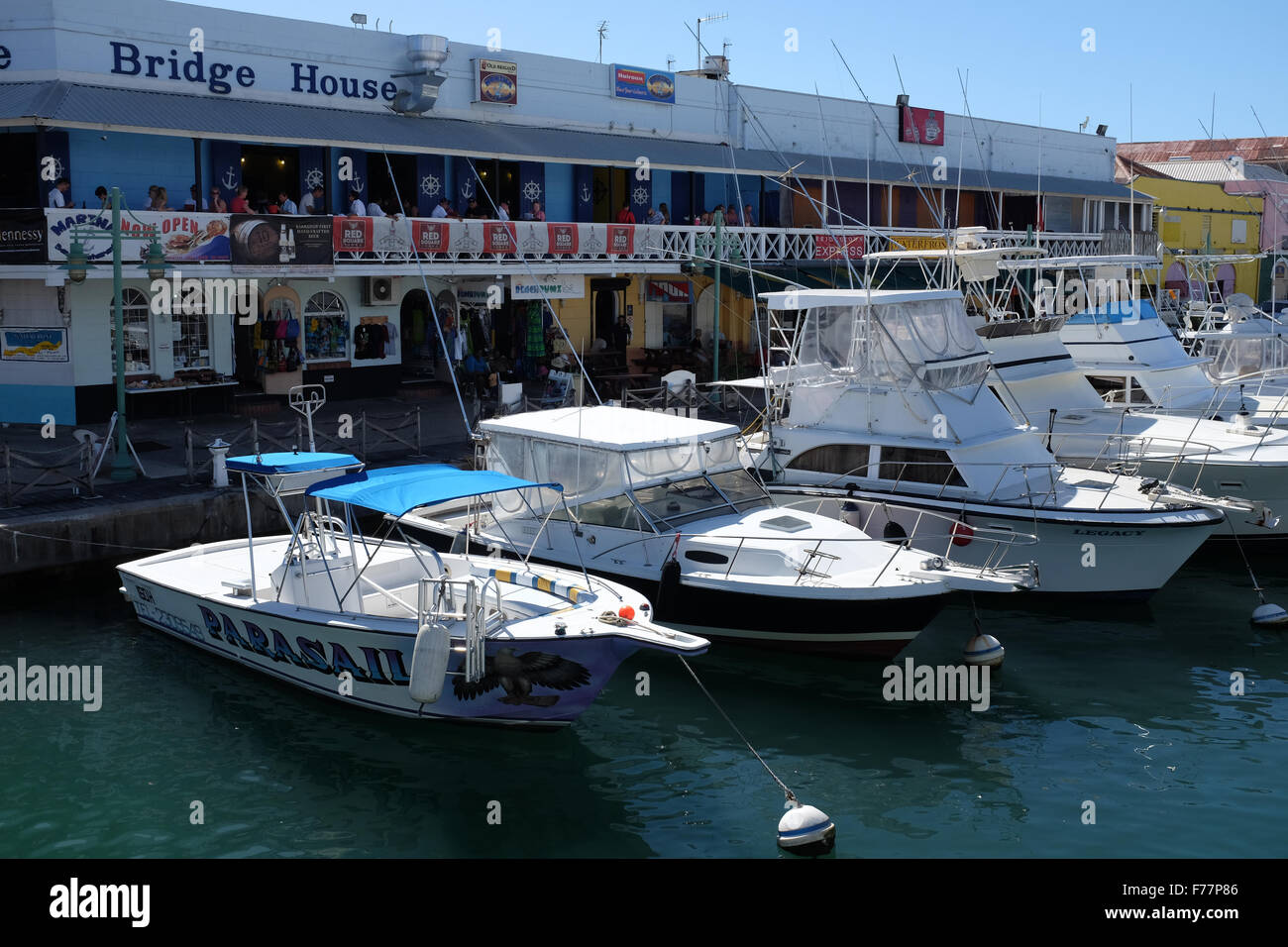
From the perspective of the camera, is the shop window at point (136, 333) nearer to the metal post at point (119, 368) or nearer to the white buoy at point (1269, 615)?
the metal post at point (119, 368)

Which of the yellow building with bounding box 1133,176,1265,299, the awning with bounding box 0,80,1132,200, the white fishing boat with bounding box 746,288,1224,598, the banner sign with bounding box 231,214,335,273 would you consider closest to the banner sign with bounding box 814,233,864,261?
the awning with bounding box 0,80,1132,200

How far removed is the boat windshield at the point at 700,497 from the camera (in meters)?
15.5

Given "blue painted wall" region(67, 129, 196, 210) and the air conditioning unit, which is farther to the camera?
the air conditioning unit

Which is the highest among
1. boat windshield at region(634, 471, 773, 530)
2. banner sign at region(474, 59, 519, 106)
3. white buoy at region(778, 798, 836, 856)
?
banner sign at region(474, 59, 519, 106)

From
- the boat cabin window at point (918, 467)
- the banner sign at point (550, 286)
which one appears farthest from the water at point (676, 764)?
the banner sign at point (550, 286)

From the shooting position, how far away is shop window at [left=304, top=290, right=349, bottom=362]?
2648 centimetres

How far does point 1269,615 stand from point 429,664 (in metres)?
11.2

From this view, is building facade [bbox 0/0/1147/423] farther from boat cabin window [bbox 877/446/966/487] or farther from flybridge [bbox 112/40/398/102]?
boat cabin window [bbox 877/446/966/487]

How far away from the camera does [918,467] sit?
1772 centimetres

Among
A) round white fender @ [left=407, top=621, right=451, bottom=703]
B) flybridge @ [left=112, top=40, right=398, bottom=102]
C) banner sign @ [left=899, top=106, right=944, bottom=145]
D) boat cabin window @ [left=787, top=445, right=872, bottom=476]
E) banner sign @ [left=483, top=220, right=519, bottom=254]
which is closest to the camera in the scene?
round white fender @ [left=407, top=621, right=451, bottom=703]

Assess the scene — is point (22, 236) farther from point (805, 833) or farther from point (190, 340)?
point (805, 833)

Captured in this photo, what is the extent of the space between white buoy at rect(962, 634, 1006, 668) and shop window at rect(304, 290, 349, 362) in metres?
16.6

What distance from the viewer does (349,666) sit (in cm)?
1298

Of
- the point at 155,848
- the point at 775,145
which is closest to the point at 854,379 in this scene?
the point at 155,848
